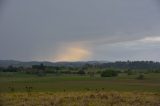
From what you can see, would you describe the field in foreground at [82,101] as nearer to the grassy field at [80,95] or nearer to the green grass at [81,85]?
the grassy field at [80,95]

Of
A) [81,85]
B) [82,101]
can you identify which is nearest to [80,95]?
[82,101]

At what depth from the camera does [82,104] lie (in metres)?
19.8

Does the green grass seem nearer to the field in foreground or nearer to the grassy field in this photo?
the grassy field

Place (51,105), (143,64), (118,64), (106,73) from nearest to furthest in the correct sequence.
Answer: (51,105), (106,73), (143,64), (118,64)

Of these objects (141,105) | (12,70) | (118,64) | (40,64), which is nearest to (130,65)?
(118,64)

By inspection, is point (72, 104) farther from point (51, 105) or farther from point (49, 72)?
point (49, 72)

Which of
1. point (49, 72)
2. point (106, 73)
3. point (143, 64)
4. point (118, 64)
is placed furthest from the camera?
point (118, 64)

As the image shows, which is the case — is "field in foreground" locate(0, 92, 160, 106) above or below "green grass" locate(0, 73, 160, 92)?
above

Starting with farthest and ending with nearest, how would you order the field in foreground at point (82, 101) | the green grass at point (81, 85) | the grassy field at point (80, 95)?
1. the green grass at point (81, 85)
2. the grassy field at point (80, 95)
3. the field in foreground at point (82, 101)

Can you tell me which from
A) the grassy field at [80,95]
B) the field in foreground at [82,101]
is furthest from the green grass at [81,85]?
the field in foreground at [82,101]

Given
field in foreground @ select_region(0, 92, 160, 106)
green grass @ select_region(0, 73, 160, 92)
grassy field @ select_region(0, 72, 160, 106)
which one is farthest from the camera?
green grass @ select_region(0, 73, 160, 92)

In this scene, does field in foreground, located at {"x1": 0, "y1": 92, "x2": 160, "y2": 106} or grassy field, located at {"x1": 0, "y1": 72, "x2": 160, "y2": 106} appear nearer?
field in foreground, located at {"x1": 0, "y1": 92, "x2": 160, "y2": 106}

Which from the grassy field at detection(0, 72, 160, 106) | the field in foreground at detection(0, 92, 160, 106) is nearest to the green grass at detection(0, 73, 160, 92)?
the grassy field at detection(0, 72, 160, 106)

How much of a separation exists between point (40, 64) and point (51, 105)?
3249 inches
